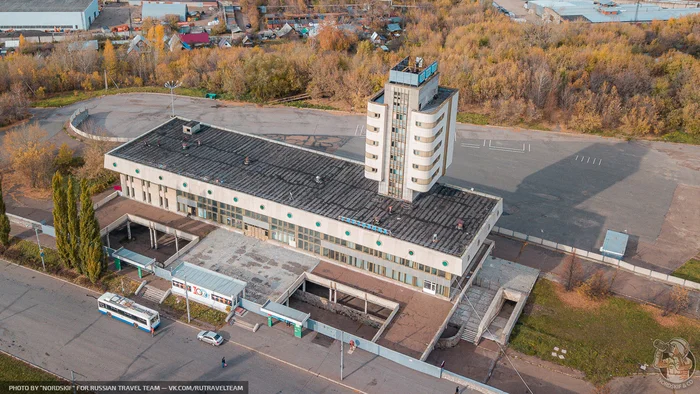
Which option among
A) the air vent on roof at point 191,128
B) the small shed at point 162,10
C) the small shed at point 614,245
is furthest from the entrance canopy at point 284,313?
the small shed at point 162,10

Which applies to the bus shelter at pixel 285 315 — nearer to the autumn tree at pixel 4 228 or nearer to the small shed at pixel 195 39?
the autumn tree at pixel 4 228

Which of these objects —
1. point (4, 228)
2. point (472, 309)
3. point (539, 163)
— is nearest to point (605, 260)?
point (472, 309)

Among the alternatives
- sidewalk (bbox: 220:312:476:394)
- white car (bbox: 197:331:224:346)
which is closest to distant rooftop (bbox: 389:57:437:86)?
sidewalk (bbox: 220:312:476:394)

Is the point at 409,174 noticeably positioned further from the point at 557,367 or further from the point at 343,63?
the point at 343,63

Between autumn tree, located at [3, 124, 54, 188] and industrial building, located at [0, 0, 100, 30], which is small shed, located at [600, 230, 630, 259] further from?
industrial building, located at [0, 0, 100, 30]

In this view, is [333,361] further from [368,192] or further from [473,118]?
[473,118]

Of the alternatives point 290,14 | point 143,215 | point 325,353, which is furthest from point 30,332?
point 290,14
